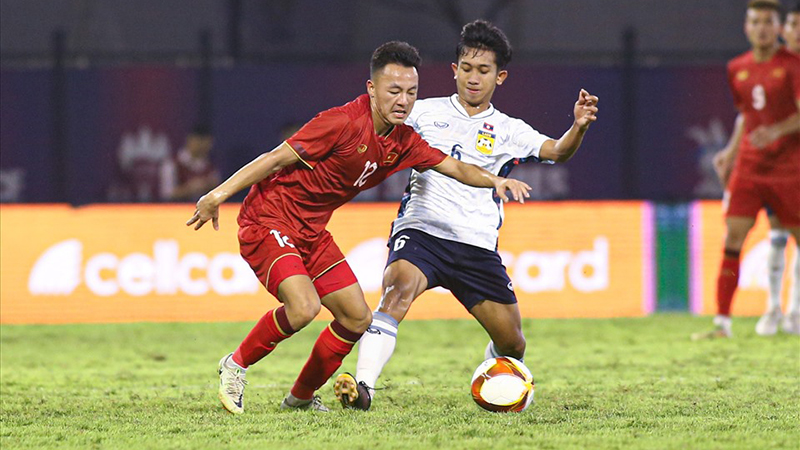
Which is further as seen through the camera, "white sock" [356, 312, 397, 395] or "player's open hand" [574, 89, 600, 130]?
"player's open hand" [574, 89, 600, 130]

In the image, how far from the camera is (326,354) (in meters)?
5.39

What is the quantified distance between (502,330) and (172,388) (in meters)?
1.97

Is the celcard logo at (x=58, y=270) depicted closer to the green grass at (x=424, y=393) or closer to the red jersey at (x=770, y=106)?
the green grass at (x=424, y=393)

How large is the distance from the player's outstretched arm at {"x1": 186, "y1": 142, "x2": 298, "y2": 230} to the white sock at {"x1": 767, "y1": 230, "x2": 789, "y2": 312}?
546 centimetres

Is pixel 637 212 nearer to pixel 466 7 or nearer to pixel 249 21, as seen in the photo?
pixel 466 7

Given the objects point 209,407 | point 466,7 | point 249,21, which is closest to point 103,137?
point 249,21

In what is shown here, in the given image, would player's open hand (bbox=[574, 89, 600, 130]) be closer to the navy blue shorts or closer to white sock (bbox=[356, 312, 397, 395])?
the navy blue shorts

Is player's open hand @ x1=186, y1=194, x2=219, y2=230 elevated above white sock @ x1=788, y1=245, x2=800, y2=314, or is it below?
above

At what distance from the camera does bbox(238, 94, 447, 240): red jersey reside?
5.28 metres

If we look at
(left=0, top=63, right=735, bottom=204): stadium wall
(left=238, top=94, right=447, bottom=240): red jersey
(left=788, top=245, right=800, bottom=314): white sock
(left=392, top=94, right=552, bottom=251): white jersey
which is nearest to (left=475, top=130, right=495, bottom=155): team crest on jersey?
(left=392, top=94, right=552, bottom=251): white jersey

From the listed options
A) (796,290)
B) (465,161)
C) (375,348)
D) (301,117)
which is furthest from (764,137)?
(301,117)

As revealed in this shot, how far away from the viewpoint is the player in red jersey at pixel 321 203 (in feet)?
17.2

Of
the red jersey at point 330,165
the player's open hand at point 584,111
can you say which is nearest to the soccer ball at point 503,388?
the red jersey at point 330,165

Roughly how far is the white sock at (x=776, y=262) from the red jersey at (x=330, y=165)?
4779 millimetres
